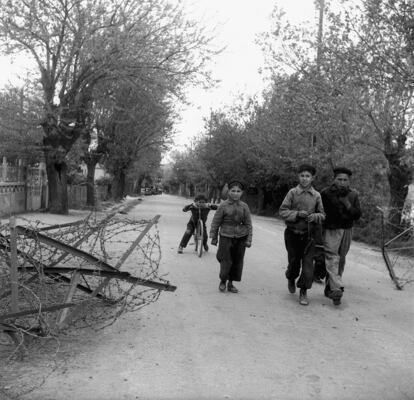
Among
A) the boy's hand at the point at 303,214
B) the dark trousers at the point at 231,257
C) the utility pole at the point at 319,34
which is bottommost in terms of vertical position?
the dark trousers at the point at 231,257

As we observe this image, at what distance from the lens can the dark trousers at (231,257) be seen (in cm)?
809

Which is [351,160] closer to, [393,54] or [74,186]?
[393,54]

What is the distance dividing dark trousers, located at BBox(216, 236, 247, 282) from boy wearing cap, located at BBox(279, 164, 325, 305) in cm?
70

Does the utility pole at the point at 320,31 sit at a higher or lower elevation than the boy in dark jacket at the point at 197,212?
higher

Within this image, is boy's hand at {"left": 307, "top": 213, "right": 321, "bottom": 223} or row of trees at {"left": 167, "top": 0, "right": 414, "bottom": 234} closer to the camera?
boy's hand at {"left": 307, "top": 213, "right": 321, "bottom": 223}

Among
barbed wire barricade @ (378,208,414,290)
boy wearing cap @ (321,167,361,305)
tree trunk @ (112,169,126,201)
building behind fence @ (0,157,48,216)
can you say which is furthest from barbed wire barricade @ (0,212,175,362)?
tree trunk @ (112,169,126,201)

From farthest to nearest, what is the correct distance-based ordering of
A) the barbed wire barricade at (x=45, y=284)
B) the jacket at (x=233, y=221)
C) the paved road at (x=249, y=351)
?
the jacket at (x=233, y=221)
the barbed wire barricade at (x=45, y=284)
the paved road at (x=249, y=351)

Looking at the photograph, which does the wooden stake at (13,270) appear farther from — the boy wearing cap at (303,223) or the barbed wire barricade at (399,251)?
the barbed wire barricade at (399,251)

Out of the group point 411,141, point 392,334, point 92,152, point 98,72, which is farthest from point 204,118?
point 392,334

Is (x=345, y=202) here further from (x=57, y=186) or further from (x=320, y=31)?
(x=57, y=186)

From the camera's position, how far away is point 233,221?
822cm

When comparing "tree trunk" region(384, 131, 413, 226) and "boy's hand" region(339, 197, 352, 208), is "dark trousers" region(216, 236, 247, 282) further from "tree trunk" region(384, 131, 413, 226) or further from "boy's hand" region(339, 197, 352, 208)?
"tree trunk" region(384, 131, 413, 226)

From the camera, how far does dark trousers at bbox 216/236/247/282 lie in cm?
809

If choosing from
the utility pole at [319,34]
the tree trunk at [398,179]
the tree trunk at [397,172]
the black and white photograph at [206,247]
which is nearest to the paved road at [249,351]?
the black and white photograph at [206,247]
